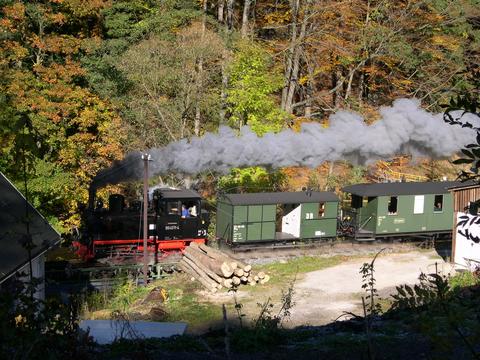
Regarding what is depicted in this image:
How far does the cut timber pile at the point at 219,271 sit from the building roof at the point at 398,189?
6460 mm

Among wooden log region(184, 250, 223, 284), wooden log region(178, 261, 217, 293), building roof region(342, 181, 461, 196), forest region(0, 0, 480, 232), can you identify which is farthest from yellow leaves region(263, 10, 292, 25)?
wooden log region(184, 250, 223, 284)

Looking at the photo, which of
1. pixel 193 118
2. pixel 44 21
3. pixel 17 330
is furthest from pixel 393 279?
pixel 44 21

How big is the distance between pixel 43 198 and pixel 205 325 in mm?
12697

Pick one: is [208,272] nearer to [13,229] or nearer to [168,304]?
[168,304]

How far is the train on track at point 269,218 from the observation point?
821 inches

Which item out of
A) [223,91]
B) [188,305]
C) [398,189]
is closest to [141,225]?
[188,305]

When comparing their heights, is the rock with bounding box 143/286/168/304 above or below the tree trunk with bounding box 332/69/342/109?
below

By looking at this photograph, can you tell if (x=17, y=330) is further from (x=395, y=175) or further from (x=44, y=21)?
(x=395, y=175)

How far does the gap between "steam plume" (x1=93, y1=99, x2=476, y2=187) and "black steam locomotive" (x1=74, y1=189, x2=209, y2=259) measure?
4.41 ft

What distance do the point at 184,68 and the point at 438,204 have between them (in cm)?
1269

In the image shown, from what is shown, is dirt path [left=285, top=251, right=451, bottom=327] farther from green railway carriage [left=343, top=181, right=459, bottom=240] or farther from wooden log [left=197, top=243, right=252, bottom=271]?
wooden log [left=197, top=243, right=252, bottom=271]

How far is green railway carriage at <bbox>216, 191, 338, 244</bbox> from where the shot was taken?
2245 centimetres

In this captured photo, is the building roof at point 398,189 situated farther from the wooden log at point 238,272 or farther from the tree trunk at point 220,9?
the tree trunk at point 220,9

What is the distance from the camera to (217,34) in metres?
29.5
